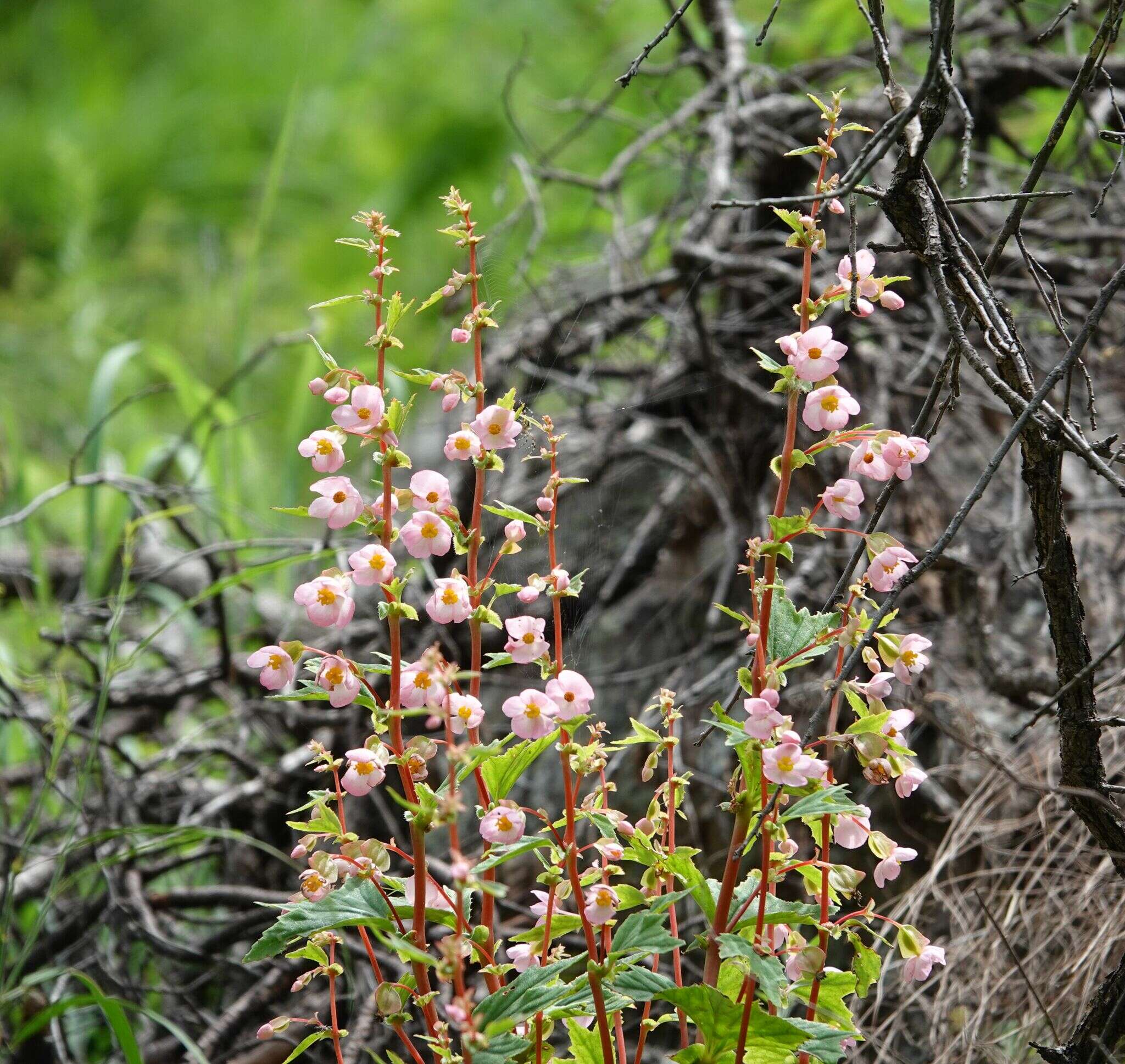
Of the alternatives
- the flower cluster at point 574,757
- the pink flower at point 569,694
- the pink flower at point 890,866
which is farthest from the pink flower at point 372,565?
the pink flower at point 890,866

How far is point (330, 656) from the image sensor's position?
563 millimetres

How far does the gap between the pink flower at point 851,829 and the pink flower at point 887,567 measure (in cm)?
9

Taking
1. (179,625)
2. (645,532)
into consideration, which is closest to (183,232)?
(179,625)

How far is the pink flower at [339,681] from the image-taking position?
55cm

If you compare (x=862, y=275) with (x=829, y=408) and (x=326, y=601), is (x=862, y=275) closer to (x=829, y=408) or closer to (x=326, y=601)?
(x=829, y=408)

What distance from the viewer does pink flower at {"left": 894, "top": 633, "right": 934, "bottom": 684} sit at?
1.85 ft

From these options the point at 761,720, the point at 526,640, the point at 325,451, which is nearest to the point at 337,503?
A: the point at 325,451

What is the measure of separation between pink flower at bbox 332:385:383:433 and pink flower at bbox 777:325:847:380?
23 centimetres

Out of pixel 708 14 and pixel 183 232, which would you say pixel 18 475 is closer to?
pixel 708 14

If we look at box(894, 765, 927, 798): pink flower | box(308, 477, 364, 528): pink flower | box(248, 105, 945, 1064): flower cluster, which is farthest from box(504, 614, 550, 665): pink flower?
box(894, 765, 927, 798): pink flower

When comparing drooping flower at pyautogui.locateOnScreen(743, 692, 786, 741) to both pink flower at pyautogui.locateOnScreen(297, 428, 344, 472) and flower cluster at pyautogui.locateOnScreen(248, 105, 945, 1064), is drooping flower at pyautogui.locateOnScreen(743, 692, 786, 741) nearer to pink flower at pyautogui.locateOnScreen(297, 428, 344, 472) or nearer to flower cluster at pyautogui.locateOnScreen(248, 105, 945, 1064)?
flower cluster at pyautogui.locateOnScreen(248, 105, 945, 1064)

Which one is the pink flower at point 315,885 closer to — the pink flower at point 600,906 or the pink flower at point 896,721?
the pink flower at point 600,906

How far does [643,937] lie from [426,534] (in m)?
0.26

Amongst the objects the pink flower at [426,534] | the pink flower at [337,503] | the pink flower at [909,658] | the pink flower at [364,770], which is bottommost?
the pink flower at [364,770]
